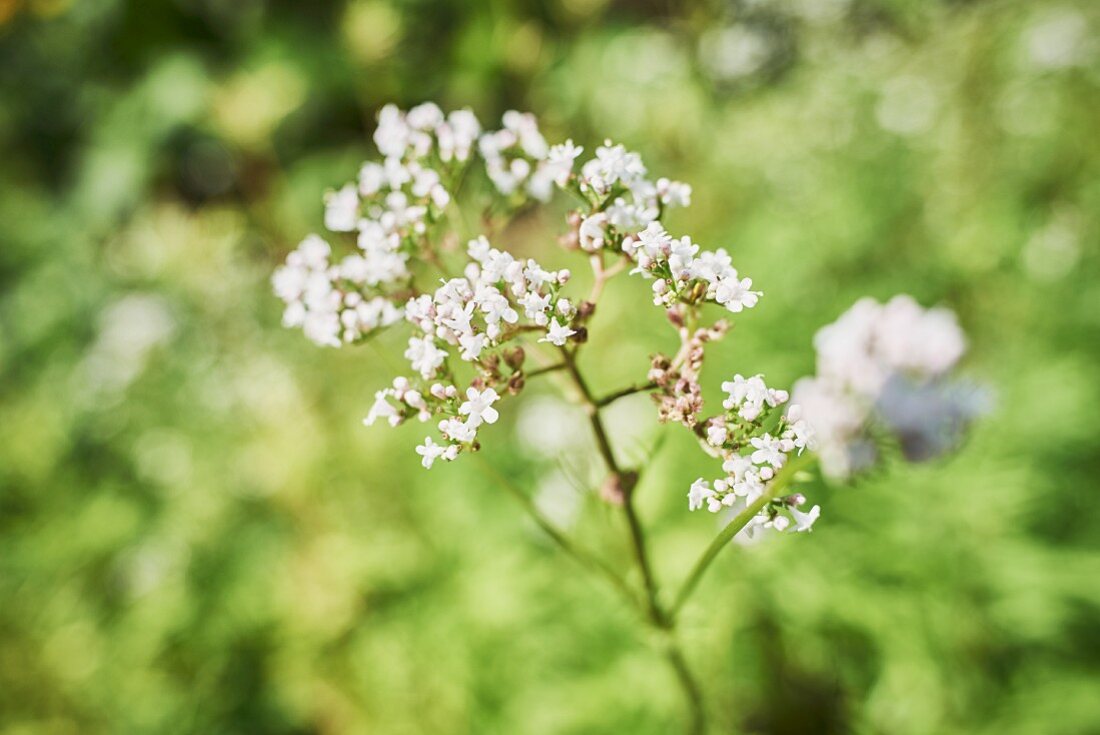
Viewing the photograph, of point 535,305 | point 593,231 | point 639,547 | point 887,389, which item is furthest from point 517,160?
point 887,389

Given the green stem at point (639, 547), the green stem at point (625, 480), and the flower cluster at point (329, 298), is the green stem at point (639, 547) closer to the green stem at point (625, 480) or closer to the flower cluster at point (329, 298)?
the green stem at point (625, 480)

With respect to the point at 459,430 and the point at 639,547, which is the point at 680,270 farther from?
the point at 639,547

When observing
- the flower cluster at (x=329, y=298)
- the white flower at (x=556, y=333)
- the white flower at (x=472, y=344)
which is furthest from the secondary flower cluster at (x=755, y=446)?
the flower cluster at (x=329, y=298)

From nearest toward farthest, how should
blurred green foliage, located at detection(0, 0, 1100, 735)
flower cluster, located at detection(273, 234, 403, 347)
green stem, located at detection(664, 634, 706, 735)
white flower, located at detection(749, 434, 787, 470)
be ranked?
white flower, located at detection(749, 434, 787, 470) → flower cluster, located at detection(273, 234, 403, 347) → green stem, located at detection(664, 634, 706, 735) → blurred green foliage, located at detection(0, 0, 1100, 735)

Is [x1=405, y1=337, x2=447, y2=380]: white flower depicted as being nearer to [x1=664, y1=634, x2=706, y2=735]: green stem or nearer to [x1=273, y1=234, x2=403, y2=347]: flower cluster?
[x1=273, y1=234, x2=403, y2=347]: flower cluster

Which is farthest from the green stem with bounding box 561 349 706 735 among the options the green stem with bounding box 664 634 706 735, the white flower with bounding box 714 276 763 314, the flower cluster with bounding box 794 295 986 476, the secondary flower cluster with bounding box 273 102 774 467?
the flower cluster with bounding box 794 295 986 476

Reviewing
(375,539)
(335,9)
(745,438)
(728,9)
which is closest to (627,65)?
(728,9)

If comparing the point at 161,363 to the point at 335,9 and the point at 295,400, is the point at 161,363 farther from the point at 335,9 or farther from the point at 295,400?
the point at 335,9

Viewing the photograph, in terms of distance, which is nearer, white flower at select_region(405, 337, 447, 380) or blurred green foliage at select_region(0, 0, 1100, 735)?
white flower at select_region(405, 337, 447, 380)
